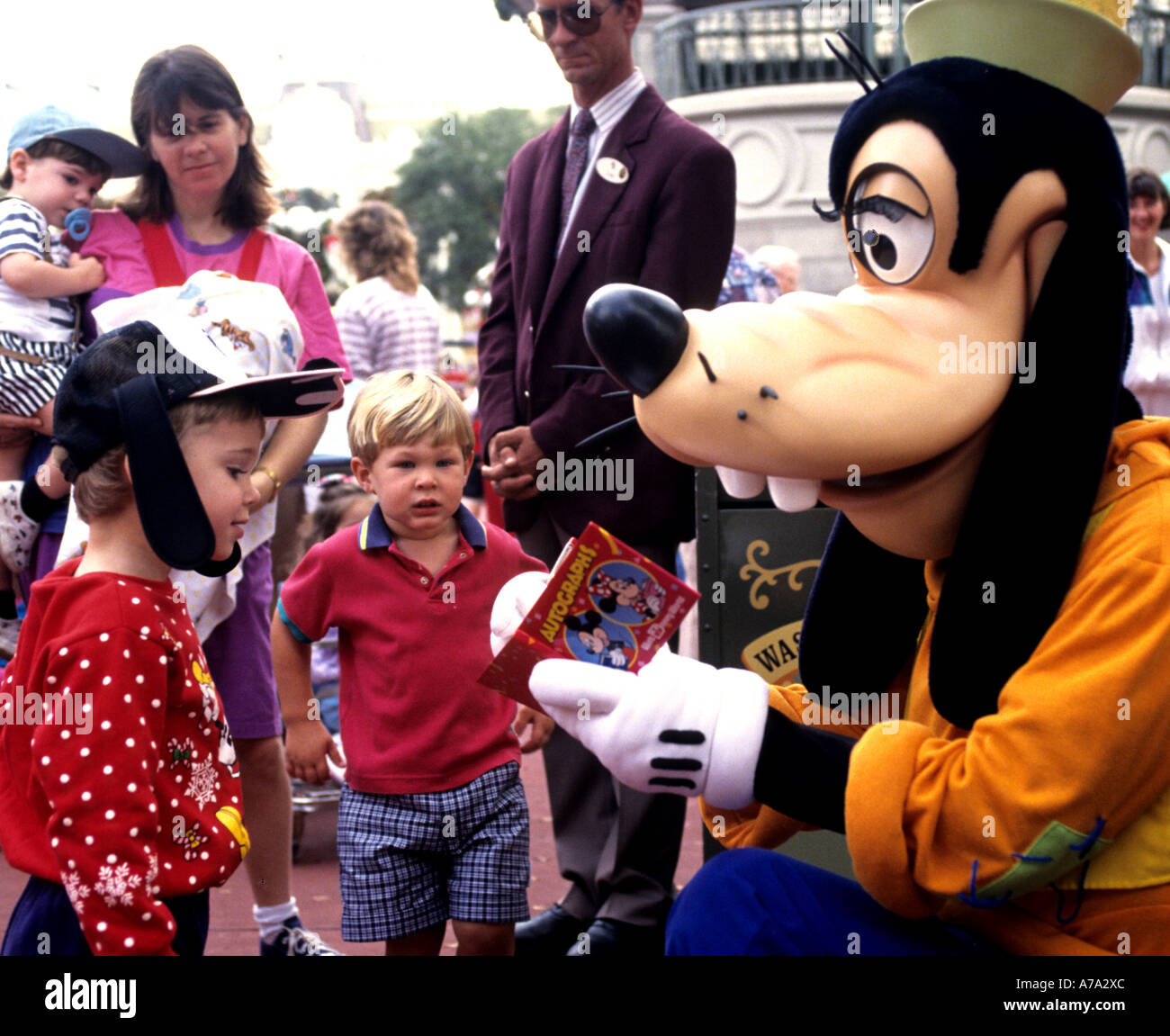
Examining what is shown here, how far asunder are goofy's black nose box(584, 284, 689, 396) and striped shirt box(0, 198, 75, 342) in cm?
233

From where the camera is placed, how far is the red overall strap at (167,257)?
3.64m

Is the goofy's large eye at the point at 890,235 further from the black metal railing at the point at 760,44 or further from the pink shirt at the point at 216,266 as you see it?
→ the black metal railing at the point at 760,44

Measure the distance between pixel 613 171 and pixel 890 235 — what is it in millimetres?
1842

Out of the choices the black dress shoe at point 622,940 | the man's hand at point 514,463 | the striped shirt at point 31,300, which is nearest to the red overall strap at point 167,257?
the striped shirt at point 31,300

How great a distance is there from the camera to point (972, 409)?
186cm

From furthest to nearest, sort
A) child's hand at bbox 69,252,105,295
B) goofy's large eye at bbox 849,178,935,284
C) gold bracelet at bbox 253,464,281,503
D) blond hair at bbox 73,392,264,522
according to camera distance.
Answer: child's hand at bbox 69,252,105,295 → gold bracelet at bbox 253,464,281,503 → blond hair at bbox 73,392,264,522 → goofy's large eye at bbox 849,178,935,284

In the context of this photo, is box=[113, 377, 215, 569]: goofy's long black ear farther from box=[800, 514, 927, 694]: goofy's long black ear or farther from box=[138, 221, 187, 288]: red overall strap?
box=[138, 221, 187, 288]: red overall strap

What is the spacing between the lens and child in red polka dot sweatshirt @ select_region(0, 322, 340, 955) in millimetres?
2166

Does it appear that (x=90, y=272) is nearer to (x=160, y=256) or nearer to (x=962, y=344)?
(x=160, y=256)

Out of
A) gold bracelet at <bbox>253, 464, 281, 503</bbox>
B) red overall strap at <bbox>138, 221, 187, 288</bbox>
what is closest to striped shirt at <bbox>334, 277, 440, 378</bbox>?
red overall strap at <bbox>138, 221, 187, 288</bbox>

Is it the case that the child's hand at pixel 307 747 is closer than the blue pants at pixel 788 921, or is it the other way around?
the blue pants at pixel 788 921

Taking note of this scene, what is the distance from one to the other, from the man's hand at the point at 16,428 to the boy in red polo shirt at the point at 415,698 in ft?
3.02

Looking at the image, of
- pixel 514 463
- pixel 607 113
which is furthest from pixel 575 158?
pixel 514 463
